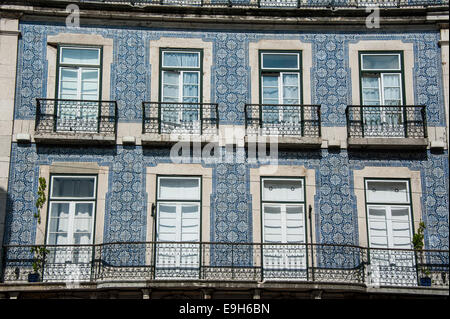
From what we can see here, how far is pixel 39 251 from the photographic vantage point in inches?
631

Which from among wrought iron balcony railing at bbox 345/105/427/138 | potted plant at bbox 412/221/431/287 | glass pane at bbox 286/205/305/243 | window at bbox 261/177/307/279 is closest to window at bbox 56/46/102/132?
window at bbox 261/177/307/279

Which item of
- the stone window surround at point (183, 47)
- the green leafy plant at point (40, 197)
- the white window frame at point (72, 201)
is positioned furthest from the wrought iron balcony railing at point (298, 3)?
the green leafy plant at point (40, 197)

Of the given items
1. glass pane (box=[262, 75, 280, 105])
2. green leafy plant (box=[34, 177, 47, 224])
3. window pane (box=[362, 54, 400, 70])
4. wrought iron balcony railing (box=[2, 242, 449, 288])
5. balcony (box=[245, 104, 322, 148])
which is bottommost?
wrought iron balcony railing (box=[2, 242, 449, 288])

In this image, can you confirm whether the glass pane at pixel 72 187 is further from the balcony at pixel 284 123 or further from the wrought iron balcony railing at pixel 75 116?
the balcony at pixel 284 123

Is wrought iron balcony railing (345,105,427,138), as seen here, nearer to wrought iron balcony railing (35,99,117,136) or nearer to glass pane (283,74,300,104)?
glass pane (283,74,300,104)

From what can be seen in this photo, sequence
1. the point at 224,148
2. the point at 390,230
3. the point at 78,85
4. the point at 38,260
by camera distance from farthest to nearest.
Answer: the point at 78,85 → the point at 224,148 → the point at 390,230 → the point at 38,260

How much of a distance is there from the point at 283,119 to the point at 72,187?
15.1ft

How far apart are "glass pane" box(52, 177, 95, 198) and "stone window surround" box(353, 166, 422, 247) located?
5.47 metres

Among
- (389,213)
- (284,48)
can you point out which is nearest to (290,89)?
(284,48)

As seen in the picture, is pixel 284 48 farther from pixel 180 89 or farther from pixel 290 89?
pixel 180 89

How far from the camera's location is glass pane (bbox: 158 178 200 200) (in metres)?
16.7

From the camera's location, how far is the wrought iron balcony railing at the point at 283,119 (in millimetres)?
16969

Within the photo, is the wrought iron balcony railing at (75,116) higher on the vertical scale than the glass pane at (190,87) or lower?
lower
